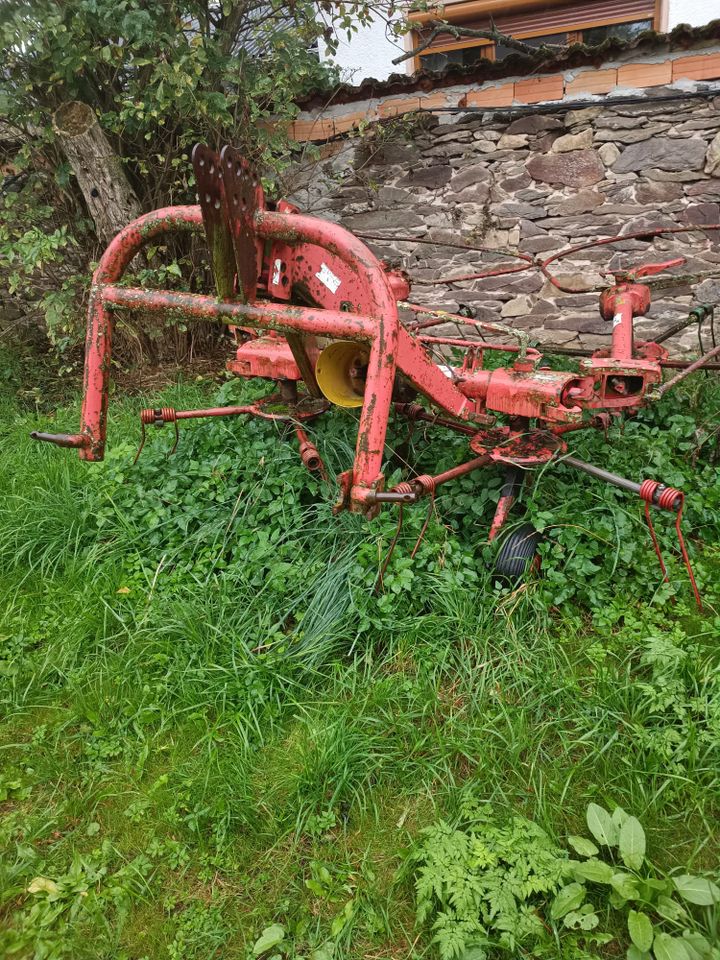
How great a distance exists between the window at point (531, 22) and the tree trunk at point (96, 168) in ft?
9.66

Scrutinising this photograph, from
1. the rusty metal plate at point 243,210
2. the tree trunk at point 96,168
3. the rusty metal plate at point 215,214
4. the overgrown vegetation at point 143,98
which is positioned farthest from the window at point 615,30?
the rusty metal plate at point 215,214

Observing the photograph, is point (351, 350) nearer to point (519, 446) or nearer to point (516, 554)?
point (519, 446)

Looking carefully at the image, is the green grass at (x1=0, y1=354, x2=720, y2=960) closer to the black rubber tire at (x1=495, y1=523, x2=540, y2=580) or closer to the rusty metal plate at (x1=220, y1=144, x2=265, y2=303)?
the black rubber tire at (x1=495, y1=523, x2=540, y2=580)

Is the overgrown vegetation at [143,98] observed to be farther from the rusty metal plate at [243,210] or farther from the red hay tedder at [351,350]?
the rusty metal plate at [243,210]

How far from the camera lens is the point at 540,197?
16.2ft

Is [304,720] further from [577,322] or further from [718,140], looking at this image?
[718,140]

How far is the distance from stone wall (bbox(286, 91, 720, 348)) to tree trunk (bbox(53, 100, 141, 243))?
1.55 metres

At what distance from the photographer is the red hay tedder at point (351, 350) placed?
1.74m

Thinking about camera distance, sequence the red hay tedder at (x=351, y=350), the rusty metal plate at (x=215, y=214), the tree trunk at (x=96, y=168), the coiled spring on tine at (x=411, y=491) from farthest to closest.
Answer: the tree trunk at (x=96, y=168), the coiled spring on tine at (x=411, y=491), the red hay tedder at (x=351, y=350), the rusty metal plate at (x=215, y=214)

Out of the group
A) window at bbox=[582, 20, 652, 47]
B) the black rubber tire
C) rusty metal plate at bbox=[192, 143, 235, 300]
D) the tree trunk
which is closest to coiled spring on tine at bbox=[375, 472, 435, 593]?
the black rubber tire

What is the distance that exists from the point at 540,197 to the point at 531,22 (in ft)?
7.06

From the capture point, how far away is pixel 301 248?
2.01 meters

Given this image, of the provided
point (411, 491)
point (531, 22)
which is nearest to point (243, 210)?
point (411, 491)

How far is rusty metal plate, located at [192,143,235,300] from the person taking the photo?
152 cm
